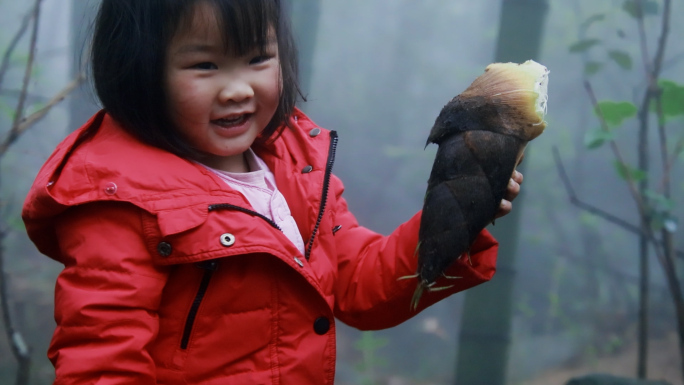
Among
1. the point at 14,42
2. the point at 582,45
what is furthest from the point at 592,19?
the point at 14,42

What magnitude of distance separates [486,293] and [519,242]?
26 cm

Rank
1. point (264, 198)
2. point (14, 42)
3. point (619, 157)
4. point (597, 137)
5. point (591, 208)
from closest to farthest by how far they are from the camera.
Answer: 1. point (264, 198)
2. point (14, 42)
3. point (597, 137)
4. point (619, 157)
5. point (591, 208)

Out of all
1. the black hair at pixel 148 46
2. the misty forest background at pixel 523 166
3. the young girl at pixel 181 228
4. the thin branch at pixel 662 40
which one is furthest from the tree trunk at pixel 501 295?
the black hair at pixel 148 46

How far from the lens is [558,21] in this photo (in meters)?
2.04

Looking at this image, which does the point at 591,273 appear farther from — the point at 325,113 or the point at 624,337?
the point at 325,113

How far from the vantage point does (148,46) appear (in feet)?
2.85

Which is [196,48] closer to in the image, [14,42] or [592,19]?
[14,42]

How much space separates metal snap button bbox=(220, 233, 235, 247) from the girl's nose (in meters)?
0.21

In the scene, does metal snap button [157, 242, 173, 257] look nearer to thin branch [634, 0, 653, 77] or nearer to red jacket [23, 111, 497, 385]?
red jacket [23, 111, 497, 385]

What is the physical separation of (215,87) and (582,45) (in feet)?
5.14

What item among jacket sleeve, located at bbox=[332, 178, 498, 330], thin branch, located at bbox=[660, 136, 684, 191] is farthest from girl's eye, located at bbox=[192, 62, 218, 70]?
thin branch, located at bbox=[660, 136, 684, 191]

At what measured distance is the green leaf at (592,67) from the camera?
2072 mm

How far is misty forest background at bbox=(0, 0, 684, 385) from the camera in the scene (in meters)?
2.06

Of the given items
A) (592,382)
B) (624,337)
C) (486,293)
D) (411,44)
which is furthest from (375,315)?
(624,337)
